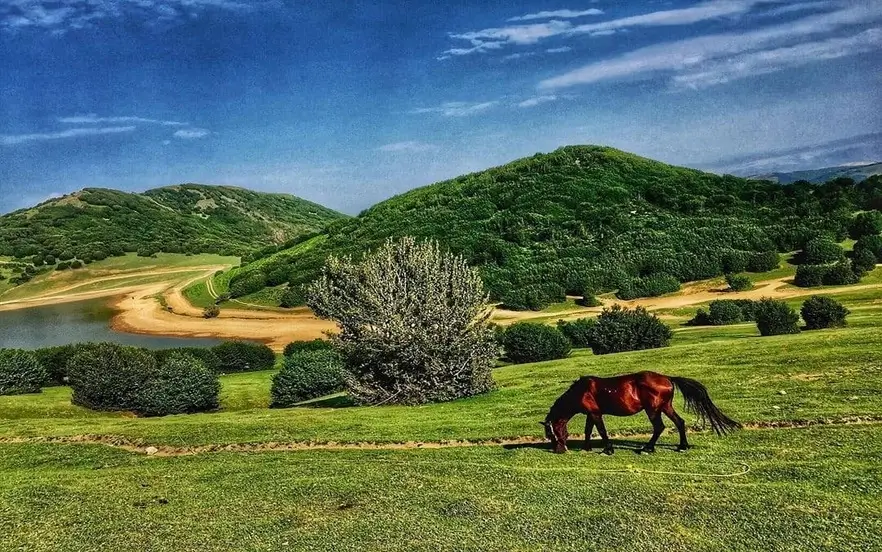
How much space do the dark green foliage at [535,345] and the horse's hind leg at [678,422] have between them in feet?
74.3

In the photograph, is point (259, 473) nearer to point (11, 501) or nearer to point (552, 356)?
point (11, 501)

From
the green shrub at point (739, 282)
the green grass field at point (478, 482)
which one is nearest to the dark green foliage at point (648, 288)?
the green shrub at point (739, 282)

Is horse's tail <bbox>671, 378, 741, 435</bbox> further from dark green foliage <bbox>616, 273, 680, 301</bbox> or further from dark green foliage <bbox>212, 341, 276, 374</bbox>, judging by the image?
dark green foliage <bbox>616, 273, 680, 301</bbox>

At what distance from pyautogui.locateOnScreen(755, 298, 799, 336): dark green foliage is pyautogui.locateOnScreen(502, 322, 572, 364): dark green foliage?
407 inches

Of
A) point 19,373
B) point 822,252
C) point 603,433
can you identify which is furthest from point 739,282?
point 19,373

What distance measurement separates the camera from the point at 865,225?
6725 centimetres

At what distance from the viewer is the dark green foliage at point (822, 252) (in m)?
61.5

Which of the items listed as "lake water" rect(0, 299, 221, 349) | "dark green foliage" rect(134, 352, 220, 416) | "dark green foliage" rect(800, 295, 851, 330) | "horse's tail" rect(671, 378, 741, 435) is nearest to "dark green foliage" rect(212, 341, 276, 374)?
"dark green foliage" rect(134, 352, 220, 416)

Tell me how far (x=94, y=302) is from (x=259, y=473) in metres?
107

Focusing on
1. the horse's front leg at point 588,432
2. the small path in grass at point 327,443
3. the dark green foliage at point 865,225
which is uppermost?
the dark green foliage at point 865,225

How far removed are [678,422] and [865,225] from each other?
69.5m

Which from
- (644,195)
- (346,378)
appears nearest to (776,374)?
(346,378)

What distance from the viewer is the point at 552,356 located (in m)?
35.6

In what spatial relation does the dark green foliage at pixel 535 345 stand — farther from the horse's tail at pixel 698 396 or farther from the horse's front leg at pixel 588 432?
the horse's tail at pixel 698 396
